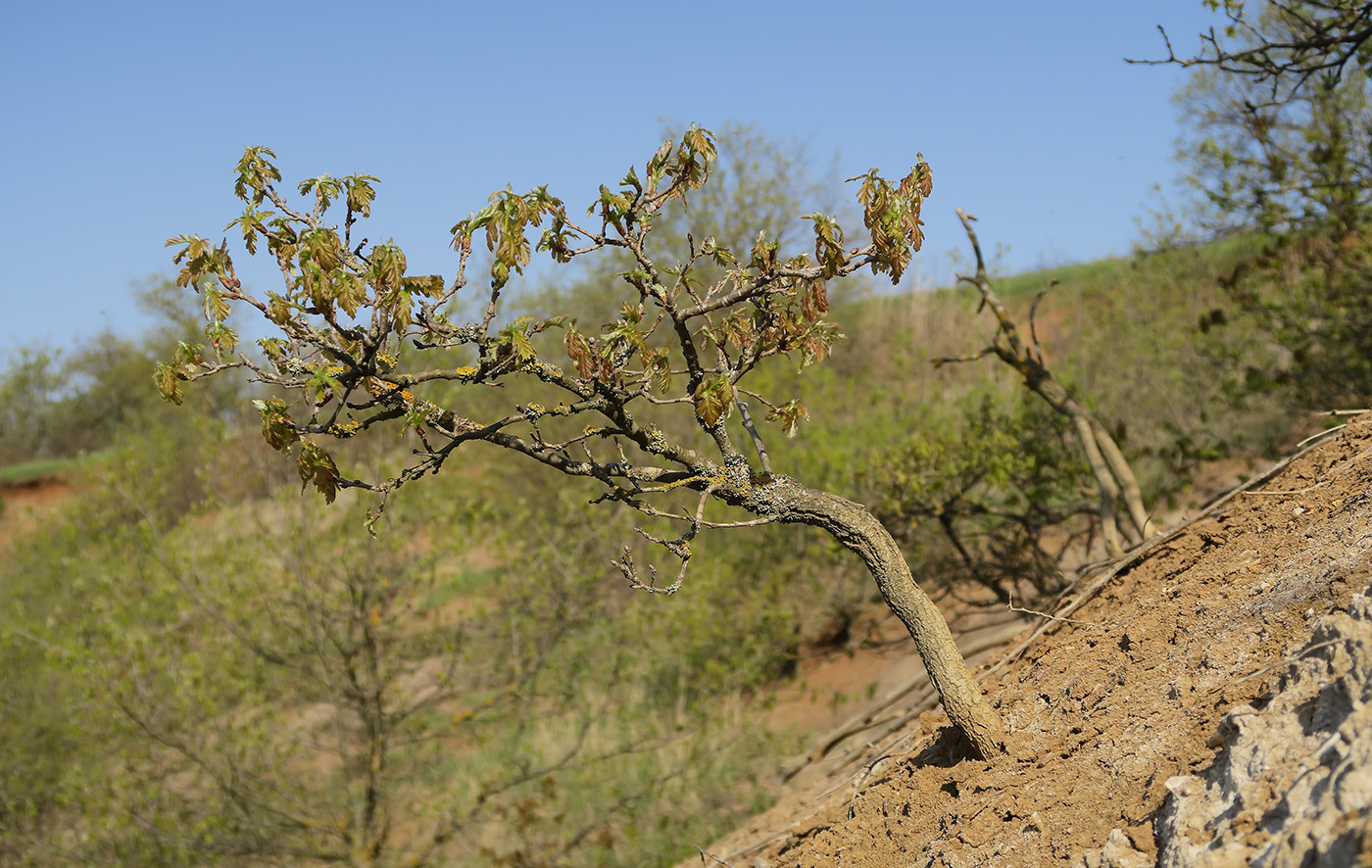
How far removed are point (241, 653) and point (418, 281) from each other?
5989mm

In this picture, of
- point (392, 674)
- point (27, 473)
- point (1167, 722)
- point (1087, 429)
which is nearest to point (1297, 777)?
point (1167, 722)

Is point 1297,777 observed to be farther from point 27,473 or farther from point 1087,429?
point 27,473

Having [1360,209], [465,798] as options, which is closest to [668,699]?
[465,798]

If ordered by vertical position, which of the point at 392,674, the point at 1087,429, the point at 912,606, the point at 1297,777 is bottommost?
the point at 1297,777

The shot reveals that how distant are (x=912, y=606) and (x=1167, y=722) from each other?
726mm

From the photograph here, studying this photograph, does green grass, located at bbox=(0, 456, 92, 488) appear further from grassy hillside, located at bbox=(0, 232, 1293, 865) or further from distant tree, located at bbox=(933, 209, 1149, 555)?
distant tree, located at bbox=(933, 209, 1149, 555)

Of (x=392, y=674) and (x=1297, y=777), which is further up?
(x=392, y=674)

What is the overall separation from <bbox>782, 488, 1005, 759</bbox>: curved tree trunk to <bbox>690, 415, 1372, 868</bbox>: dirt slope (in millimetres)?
135

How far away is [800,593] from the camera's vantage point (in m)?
11.2

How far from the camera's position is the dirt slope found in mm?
1898

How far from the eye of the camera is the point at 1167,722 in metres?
2.41

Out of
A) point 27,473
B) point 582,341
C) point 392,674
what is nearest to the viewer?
point 582,341

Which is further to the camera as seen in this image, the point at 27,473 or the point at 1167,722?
the point at 27,473

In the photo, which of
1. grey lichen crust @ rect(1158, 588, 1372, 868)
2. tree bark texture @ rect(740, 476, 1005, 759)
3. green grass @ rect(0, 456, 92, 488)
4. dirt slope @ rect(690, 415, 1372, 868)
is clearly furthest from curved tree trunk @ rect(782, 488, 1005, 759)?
green grass @ rect(0, 456, 92, 488)
